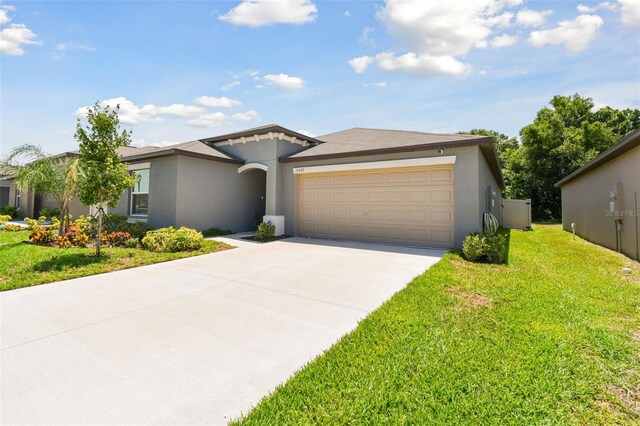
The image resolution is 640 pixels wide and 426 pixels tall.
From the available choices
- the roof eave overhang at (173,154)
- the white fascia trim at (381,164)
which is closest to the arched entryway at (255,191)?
the roof eave overhang at (173,154)

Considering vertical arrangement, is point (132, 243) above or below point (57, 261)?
above

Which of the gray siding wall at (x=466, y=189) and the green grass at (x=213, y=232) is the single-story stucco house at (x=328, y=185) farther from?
Result: the green grass at (x=213, y=232)

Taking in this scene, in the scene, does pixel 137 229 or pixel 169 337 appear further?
pixel 137 229

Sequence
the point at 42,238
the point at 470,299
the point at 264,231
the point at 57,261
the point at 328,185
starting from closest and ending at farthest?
the point at 470,299
the point at 57,261
the point at 42,238
the point at 264,231
the point at 328,185

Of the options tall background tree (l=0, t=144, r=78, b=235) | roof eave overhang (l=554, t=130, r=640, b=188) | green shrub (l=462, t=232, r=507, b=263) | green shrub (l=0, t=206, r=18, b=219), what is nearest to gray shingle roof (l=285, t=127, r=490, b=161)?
green shrub (l=462, t=232, r=507, b=263)

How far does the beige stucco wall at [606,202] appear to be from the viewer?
827 cm

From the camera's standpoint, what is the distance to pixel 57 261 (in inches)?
268

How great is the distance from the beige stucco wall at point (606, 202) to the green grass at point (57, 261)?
1216cm

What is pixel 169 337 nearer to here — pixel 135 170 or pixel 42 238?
pixel 42 238

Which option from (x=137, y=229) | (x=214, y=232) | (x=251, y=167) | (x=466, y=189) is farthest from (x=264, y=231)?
(x=466, y=189)

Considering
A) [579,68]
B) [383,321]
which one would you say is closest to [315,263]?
[383,321]

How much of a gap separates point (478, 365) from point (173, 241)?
835 centimetres

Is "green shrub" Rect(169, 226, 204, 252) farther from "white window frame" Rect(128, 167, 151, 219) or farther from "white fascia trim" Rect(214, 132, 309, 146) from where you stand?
"white fascia trim" Rect(214, 132, 309, 146)

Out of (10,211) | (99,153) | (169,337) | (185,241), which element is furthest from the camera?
(10,211)
